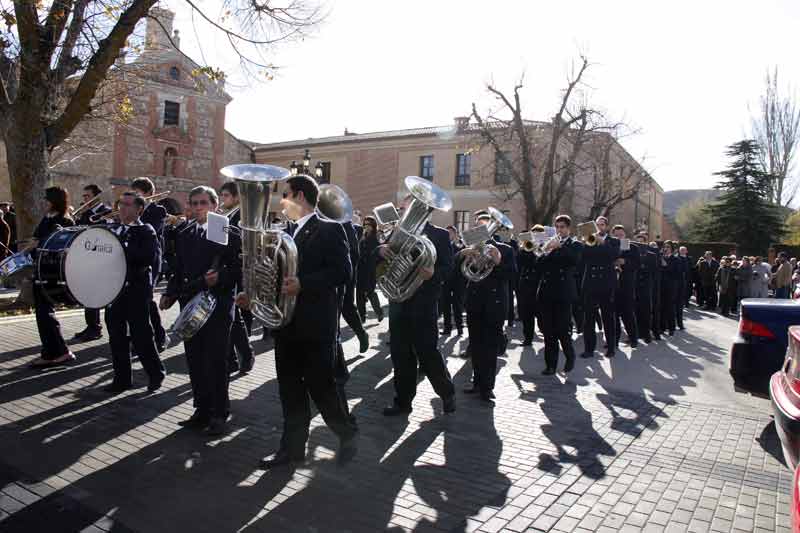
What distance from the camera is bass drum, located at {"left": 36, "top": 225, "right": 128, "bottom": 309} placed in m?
5.58

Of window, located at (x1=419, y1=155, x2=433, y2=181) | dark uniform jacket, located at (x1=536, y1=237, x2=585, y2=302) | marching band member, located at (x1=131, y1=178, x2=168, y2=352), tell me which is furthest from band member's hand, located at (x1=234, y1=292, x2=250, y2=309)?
window, located at (x1=419, y1=155, x2=433, y2=181)

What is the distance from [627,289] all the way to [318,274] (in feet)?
23.4

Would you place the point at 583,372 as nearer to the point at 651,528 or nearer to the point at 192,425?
the point at 651,528

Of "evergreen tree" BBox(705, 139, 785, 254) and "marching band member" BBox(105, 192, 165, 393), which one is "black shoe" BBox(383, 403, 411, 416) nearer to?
"marching band member" BBox(105, 192, 165, 393)

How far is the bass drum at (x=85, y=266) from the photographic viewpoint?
5.58 m

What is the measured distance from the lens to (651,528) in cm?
365

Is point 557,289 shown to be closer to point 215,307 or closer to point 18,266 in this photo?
point 215,307

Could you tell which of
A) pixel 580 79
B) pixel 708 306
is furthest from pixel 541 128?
pixel 708 306

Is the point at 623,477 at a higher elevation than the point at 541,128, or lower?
lower

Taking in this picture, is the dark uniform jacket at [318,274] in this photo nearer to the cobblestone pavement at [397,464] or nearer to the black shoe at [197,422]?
the cobblestone pavement at [397,464]

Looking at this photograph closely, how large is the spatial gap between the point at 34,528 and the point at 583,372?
6395mm

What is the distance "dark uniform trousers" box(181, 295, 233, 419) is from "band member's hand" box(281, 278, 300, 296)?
4.12 feet

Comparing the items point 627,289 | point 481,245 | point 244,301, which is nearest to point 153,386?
point 244,301

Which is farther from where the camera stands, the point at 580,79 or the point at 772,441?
the point at 580,79
